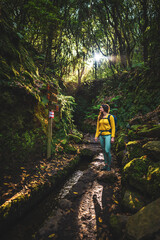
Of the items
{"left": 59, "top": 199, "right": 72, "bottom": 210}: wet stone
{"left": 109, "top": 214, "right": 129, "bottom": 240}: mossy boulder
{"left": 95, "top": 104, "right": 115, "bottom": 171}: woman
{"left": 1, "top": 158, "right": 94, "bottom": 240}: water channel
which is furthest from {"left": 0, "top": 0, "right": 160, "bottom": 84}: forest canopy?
{"left": 109, "top": 214, "right": 129, "bottom": 240}: mossy boulder

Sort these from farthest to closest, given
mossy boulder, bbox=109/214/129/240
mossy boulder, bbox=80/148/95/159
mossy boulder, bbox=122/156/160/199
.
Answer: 1. mossy boulder, bbox=80/148/95/159
2. mossy boulder, bbox=122/156/160/199
3. mossy boulder, bbox=109/214/129/240

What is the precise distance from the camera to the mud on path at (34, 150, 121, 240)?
6.99ft

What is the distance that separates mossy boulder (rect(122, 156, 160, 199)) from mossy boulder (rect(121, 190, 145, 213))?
16 centimetres

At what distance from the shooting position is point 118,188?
3391 millimetres

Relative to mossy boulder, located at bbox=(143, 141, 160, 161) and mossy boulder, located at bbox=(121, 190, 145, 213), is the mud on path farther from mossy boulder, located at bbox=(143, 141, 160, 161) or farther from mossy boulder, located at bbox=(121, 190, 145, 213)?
mossy boulder, located at bbox=(143, 141, 160, 161)

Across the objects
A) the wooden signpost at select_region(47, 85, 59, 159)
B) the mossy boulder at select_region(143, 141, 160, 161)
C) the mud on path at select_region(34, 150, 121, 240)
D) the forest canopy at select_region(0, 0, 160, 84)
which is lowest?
the mud on path at select_region(34, 150, 121, 240)

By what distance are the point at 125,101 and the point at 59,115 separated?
20.9 ft

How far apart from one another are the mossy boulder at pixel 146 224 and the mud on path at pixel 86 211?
589 mm

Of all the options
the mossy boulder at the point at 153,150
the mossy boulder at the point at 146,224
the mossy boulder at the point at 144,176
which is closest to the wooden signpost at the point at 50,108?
the mossy boulder at the point at 144,176

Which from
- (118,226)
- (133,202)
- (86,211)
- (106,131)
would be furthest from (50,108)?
Result: (118,226)

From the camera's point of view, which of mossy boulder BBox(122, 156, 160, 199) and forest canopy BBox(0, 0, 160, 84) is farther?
forest canopy BBox(0, 0, 160, 84)

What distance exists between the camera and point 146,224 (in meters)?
1.65

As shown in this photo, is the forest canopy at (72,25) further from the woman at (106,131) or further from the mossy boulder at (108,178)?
the mossy boulder at (108,178)

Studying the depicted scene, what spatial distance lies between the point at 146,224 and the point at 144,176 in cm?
108
